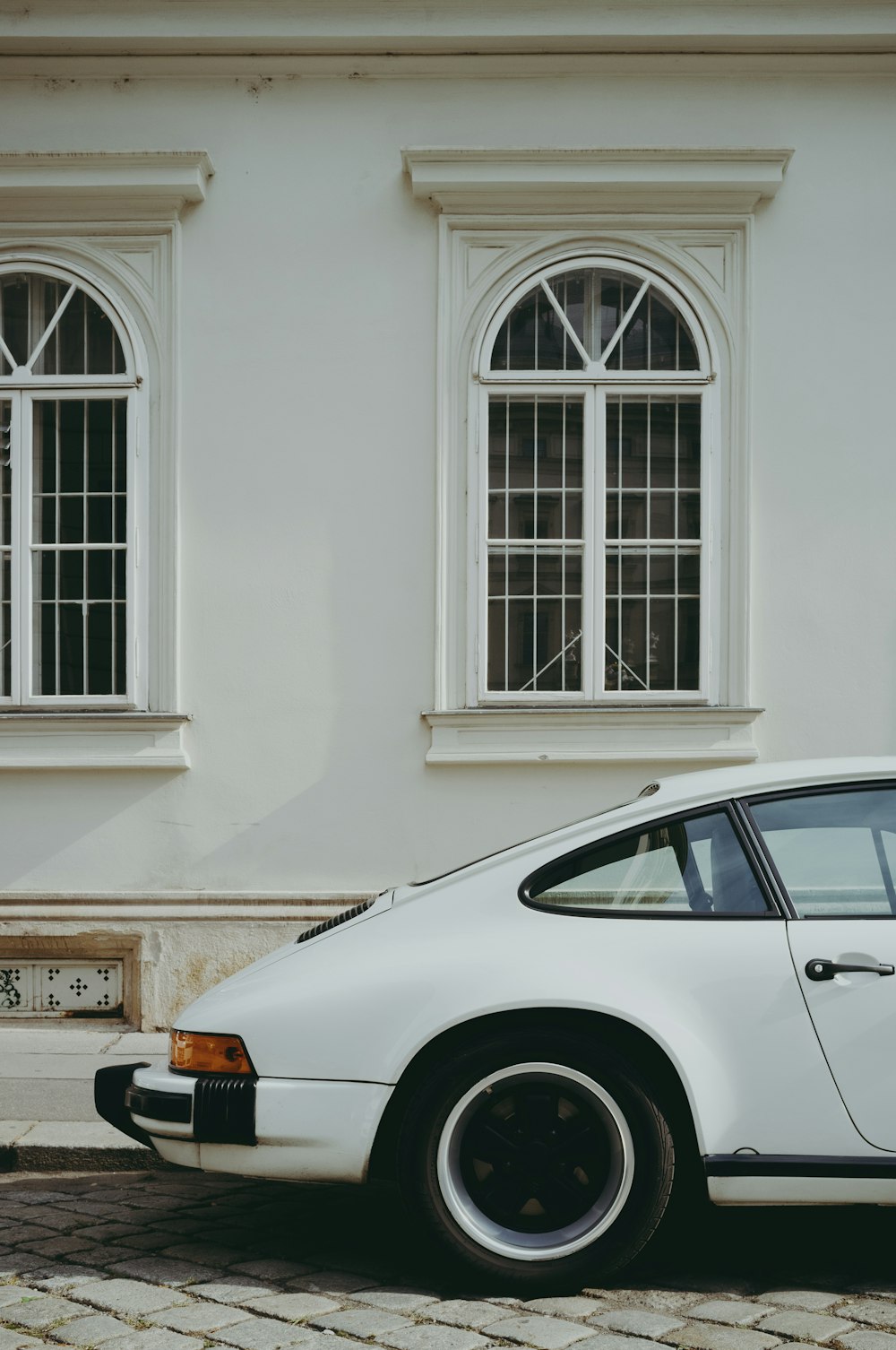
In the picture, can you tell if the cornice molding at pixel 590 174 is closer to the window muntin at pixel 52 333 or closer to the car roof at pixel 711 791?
the window muntin at pixel 52 333

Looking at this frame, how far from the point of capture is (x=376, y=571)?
25.8ft

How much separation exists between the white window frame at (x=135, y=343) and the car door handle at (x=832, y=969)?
187 inches

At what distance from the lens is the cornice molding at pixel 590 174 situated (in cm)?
781

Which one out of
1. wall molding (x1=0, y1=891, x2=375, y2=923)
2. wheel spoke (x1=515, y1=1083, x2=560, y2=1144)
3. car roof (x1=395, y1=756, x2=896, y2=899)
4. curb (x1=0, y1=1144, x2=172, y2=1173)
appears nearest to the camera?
wheel spoke (x1=515, y1=1083, x2=560, y2=1144)

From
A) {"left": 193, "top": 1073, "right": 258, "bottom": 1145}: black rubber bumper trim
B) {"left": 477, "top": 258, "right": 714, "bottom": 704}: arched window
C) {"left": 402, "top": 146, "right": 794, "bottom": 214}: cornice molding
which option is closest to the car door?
{"left": 193, "top": 1073, "right": 258, "bottom": 1145}: black rubber bumper trim

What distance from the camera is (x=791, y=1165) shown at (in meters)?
3.67

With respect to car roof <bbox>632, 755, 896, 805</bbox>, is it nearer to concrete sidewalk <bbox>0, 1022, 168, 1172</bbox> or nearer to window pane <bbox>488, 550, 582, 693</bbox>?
concrete sidewalk <bbox>0, 1022, 168, 1172</bbox>

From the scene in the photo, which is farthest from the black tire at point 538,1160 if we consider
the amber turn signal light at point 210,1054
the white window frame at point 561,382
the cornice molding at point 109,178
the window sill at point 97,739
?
the cornice molding at point 109,178

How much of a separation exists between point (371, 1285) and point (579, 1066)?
2.97ft

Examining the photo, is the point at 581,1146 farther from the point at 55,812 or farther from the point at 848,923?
the point at 55,812

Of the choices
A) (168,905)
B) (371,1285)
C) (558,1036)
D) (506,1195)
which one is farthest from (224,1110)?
(168,905)

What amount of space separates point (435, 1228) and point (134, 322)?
19.2 ft

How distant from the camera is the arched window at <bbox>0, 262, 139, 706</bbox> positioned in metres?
8.02

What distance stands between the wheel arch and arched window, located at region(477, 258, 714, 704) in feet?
14.1
